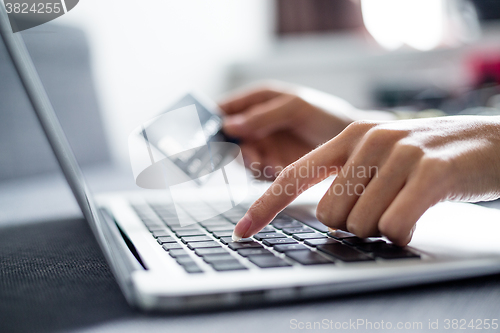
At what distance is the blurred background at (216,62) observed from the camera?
0.92m

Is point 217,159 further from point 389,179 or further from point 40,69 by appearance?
point 40,69

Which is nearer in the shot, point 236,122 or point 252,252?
point 252,252

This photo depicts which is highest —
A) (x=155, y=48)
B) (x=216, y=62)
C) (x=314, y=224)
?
(x=155, y=48)

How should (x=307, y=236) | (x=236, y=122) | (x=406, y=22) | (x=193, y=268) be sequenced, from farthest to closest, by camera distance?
(x=406, y=22) → (x=236, y=122) → (x=307, y=236) → (x=193, y=268)

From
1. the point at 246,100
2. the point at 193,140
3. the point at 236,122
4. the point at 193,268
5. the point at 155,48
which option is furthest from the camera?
the point at 155,48

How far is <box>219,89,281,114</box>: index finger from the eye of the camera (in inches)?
38.4

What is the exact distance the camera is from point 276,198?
38 cm

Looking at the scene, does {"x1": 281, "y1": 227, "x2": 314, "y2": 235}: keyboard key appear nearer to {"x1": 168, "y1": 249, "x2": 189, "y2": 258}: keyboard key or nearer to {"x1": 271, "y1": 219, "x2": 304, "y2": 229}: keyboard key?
{"x1": 271, "y1": 219, "x2": 304, "y2": 229}: keyboard key

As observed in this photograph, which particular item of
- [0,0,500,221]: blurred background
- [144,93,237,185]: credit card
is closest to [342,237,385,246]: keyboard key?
[144,93,237,185]: credit card

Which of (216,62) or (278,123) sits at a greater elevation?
(216,62)

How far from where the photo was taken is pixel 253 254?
12.2 inches

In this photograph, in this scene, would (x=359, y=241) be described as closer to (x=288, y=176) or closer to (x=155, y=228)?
(x=288, y=176)

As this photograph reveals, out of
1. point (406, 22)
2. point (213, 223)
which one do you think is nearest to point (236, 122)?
point (213, 223)

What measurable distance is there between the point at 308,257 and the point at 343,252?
0.03 metres
